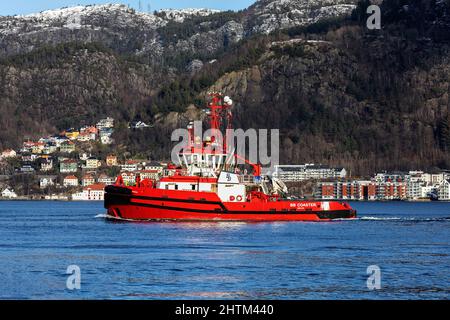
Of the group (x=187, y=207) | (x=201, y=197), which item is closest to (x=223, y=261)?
(x=201, y=197)

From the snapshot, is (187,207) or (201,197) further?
(187,207)

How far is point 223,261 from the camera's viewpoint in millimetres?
65500

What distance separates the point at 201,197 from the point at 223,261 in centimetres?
3623

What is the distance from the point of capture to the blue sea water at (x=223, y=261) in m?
51.4

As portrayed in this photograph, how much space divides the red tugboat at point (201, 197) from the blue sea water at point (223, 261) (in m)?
2.87

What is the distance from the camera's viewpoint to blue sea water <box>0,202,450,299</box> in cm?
5138
